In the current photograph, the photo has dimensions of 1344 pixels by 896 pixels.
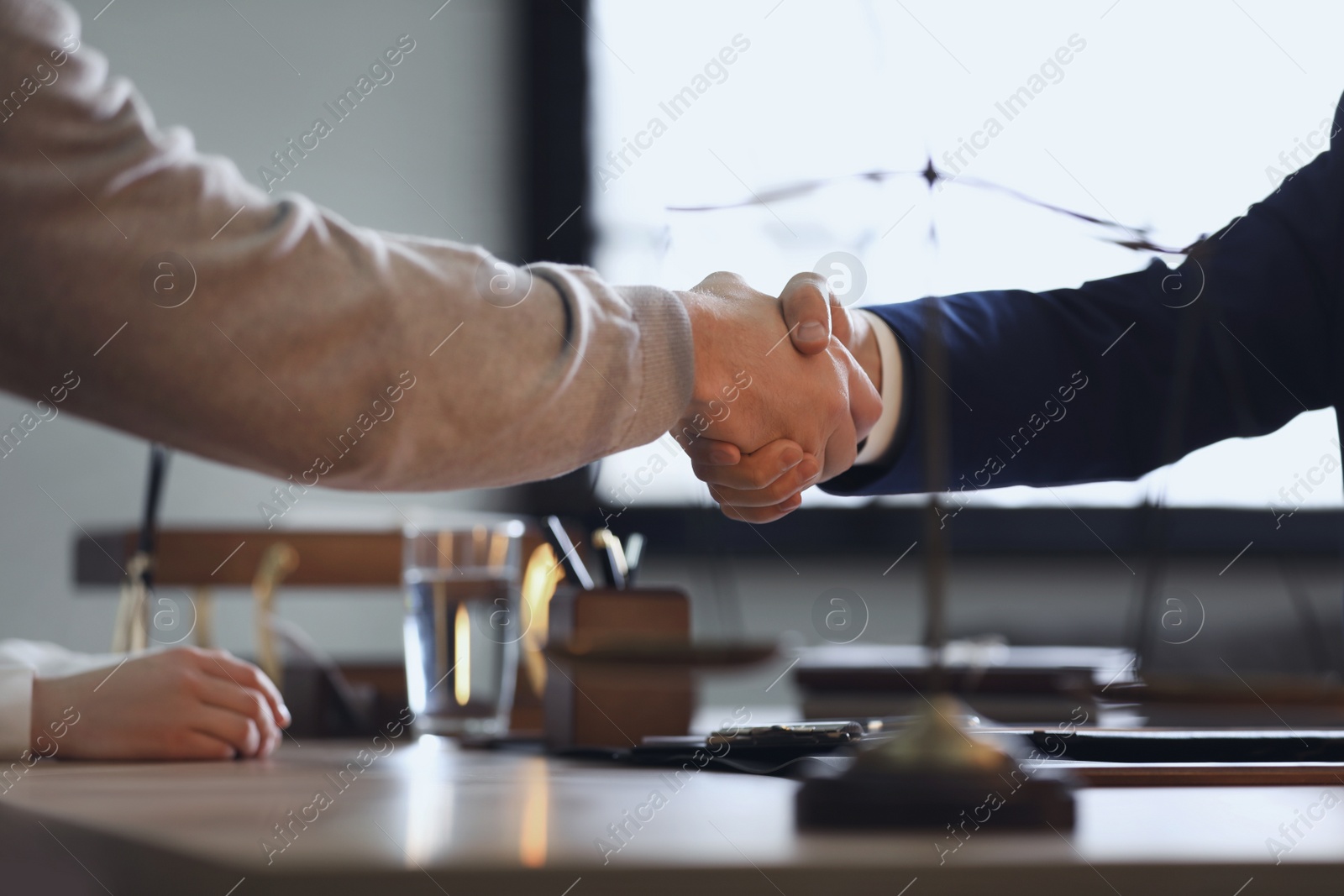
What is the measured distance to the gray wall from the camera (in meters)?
2.28

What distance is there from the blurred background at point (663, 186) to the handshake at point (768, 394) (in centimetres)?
82

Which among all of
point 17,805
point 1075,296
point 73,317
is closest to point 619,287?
point 73,317

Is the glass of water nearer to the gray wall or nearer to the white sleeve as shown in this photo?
the white sleeve

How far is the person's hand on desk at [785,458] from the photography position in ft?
3.00

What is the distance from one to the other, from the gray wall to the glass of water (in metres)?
1.39

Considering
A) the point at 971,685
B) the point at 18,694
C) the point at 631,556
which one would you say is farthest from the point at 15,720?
the point at 971,685

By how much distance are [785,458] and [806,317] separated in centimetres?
11

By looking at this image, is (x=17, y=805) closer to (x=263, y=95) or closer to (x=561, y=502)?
(x=561, y=502)

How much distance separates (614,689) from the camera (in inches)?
33.7

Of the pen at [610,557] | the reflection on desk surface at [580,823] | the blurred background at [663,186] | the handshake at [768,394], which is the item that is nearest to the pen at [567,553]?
the pen at [610,557]

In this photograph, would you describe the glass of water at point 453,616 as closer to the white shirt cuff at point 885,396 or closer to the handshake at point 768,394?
the handshake at point 768,394

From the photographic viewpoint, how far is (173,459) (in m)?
2.34

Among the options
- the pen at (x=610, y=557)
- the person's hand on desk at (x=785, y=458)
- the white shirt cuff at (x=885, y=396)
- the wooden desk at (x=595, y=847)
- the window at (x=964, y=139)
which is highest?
the window at (x=964, y=139)

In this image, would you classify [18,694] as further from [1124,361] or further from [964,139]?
[964,139]
